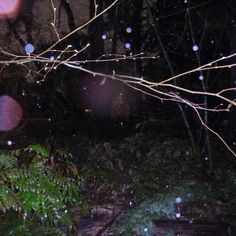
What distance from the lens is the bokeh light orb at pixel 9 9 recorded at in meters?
8.13

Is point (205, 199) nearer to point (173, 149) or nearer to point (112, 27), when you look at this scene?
point (173, 149)

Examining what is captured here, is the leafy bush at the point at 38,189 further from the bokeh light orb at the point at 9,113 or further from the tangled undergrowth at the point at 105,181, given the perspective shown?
the bokeh light orb at the point at 9,113

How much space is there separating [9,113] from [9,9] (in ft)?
7.25

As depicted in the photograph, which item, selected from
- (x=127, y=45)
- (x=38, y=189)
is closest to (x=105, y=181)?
(x=38, y=189)

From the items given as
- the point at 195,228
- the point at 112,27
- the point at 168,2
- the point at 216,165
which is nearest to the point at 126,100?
the point at 112,27

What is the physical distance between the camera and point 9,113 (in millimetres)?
7867

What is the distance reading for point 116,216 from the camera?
4551mm

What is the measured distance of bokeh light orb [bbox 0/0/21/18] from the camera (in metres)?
8.13

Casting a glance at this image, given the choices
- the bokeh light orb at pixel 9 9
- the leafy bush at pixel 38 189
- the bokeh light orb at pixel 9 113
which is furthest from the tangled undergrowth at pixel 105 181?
the bokeh light orb at pixel 9 9

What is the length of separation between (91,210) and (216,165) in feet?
7.21

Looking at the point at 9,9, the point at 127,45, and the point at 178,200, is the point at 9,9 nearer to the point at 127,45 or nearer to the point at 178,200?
the point at 127,45

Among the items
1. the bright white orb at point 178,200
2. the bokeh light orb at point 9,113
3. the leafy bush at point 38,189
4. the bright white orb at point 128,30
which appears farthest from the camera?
the bright white orb at point 128,30

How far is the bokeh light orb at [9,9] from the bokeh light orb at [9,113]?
5.67 feet

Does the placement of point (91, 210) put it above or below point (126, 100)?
below
